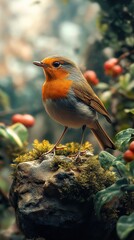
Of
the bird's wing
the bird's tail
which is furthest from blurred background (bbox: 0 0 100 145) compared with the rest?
the bird's wing

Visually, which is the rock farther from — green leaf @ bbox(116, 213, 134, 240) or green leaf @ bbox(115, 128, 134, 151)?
green leaf @ bbox(116, 213, 134, 240)

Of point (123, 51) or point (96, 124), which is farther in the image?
point (123, 51)

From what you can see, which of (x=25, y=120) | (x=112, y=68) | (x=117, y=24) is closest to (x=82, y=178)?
(x=25, y=120)

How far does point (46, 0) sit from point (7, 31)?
3.18 feet

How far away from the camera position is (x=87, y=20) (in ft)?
28.7

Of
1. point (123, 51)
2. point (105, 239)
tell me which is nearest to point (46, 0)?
point (123, 51)

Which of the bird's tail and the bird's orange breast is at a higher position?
the bird's orange breast

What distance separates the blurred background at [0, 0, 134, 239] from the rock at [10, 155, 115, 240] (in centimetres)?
33

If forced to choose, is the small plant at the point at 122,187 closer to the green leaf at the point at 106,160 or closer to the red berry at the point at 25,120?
the green leaf at the point at 106,160

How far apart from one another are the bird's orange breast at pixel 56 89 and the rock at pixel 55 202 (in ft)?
1.31

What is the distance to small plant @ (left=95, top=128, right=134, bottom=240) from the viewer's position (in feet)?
8.43

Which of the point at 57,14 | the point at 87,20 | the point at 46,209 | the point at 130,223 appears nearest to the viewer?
the point at 130,223

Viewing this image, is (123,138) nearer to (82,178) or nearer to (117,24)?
(82,178)

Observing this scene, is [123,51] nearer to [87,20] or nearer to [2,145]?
[2,145]
